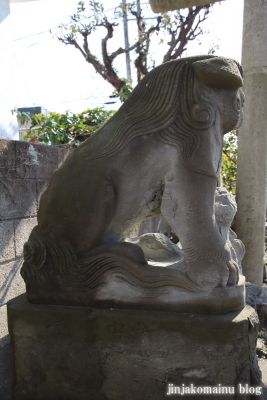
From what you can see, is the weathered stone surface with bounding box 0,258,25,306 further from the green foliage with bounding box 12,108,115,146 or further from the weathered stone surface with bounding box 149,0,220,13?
the weathered stone surface with bounding box 149,0,220,13

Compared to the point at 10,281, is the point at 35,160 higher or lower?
higher

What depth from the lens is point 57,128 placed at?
489cm

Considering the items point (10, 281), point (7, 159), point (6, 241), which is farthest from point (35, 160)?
point (10, 281)

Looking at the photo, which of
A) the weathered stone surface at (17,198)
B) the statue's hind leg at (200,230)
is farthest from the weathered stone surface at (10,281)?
the statue's hind leg at (200,230)

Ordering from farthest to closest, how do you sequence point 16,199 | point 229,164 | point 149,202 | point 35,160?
1. point 229,164
2. point 35,160
3. point 16,199
4. point 149,202

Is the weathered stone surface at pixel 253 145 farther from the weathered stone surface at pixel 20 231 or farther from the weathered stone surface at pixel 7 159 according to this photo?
the weathered stone surface at pixel 7 159

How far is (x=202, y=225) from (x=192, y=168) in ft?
0.85

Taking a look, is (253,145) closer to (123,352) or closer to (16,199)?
(16,199)

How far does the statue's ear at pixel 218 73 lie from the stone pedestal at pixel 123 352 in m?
1.04

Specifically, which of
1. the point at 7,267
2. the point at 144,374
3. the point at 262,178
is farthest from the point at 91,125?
the point at 144,374

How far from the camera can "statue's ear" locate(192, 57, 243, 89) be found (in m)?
1.51

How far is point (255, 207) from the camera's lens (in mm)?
4020

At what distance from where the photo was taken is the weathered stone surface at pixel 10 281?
2629 mm

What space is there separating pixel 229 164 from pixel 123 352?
5.14 meters
